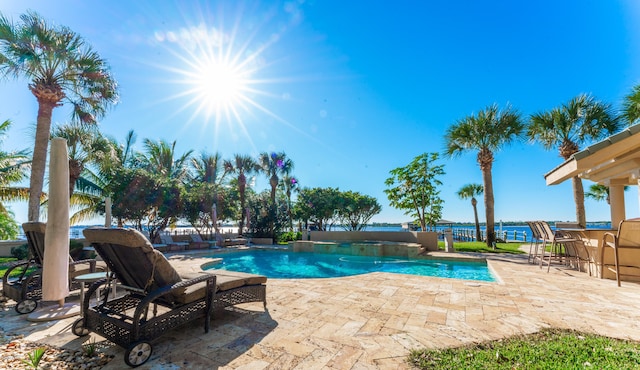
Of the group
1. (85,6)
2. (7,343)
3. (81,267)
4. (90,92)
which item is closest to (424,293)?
(7,343)

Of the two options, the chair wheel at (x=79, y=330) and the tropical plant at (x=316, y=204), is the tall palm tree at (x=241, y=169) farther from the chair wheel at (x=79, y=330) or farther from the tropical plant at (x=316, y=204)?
the chair wheel at (x=79, y=330)

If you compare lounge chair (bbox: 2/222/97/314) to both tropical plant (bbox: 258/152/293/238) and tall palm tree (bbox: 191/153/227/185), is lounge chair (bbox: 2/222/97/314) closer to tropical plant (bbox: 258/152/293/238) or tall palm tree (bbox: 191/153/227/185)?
tall palm tree (bbox: 191/153/227/185)

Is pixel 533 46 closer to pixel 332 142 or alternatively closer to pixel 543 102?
pixel 543 102

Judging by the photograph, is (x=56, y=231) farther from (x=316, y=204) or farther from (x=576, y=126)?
(x=316, y=204)

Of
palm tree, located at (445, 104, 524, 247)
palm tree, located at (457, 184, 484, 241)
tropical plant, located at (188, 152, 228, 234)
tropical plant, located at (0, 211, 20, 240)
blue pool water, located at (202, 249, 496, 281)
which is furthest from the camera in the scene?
palm tree, located at (457, 184, 484, 241)

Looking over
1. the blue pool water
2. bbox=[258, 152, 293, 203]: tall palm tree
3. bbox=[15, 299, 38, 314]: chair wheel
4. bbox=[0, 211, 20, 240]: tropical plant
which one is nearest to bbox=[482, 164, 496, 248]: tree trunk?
the blue pool water

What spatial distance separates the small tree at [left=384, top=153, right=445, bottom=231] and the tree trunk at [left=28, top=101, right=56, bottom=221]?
52.5 feet

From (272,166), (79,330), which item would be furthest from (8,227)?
(79,330)

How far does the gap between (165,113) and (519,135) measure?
18087 mm

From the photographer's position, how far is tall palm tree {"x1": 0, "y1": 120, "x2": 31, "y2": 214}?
12.0 m

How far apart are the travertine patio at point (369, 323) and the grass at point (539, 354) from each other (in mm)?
171

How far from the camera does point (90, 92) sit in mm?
8742

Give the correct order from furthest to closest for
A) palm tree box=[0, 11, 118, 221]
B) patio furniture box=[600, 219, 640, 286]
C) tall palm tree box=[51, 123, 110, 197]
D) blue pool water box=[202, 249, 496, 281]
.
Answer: tall palm tree box=[51, 123, 110, 197]
blue pool water box=[202, 249, 496, 281]
palm tree box=[0, 11, 118, 221]
patio furniture box=[600, 219, 640, 286]

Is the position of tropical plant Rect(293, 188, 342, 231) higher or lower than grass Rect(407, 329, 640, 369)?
higher
